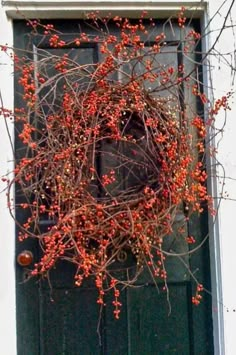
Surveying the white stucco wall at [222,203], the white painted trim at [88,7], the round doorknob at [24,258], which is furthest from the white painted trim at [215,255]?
the round doorknob at [24,258]

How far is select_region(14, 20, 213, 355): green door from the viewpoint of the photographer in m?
2.36

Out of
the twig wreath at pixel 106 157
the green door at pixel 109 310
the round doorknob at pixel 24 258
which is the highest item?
the twig wreath at pixel 106 157

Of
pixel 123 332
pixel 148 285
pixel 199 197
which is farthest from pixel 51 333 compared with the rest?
pixel 199 197

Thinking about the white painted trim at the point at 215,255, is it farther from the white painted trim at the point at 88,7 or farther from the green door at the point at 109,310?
the white painted trim at the point at 88,7

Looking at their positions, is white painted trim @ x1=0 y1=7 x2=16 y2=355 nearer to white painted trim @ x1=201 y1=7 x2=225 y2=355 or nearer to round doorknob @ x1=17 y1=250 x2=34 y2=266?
round doorknob @ x1=17 y1=250 x2=34 y2=266

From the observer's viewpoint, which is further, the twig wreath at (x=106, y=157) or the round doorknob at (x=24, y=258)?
the round doorknob at (x=24, y=258)

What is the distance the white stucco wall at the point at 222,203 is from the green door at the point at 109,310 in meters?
0.06

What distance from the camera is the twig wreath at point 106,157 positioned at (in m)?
2.11

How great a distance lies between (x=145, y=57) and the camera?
2352 mm

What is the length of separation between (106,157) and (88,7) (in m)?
0.67

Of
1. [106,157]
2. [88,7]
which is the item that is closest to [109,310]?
[106,157]

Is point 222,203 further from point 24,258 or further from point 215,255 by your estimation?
point 24,258

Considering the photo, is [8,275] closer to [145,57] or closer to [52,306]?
[52,306]

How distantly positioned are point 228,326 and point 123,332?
0.46 m
